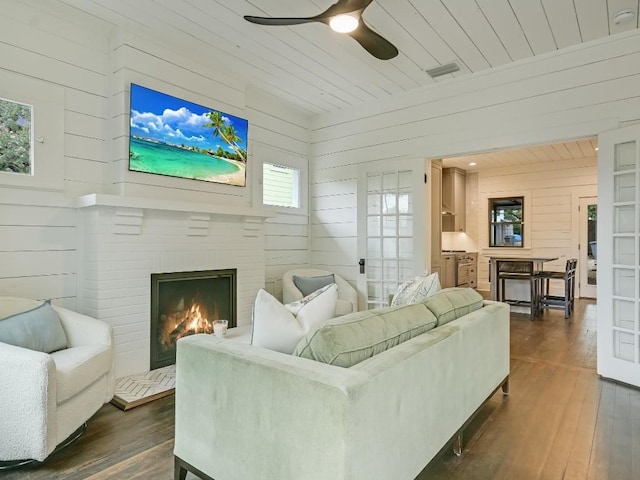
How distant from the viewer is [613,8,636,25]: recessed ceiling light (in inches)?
114

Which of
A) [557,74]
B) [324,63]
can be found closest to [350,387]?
[324,63]

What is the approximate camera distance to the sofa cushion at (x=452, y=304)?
2.19 metres

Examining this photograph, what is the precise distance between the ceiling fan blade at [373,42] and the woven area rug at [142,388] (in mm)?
2885

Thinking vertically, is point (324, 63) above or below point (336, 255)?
above

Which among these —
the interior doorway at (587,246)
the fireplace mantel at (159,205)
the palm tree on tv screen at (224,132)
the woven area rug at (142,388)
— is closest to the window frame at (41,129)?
the fireplace mantel at (159,205)

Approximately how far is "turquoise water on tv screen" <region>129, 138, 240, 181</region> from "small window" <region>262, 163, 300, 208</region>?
2.71 feet

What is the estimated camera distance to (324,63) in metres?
3.81

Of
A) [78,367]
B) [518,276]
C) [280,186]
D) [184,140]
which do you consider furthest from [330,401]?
[518,276]

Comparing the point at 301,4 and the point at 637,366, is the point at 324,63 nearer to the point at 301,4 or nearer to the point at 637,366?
the point at 301,4

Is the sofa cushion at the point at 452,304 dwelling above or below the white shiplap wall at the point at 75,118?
below

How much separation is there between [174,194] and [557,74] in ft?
12.0

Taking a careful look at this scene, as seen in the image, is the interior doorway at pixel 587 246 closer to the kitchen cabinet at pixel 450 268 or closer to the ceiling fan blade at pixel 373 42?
the kitchen cabinet at pixel 450 268

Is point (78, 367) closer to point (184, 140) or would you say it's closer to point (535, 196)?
point (184, 140)

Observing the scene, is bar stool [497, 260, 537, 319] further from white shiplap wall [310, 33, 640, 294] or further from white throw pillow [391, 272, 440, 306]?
white throw pillow [391, 272, 440, 306]
